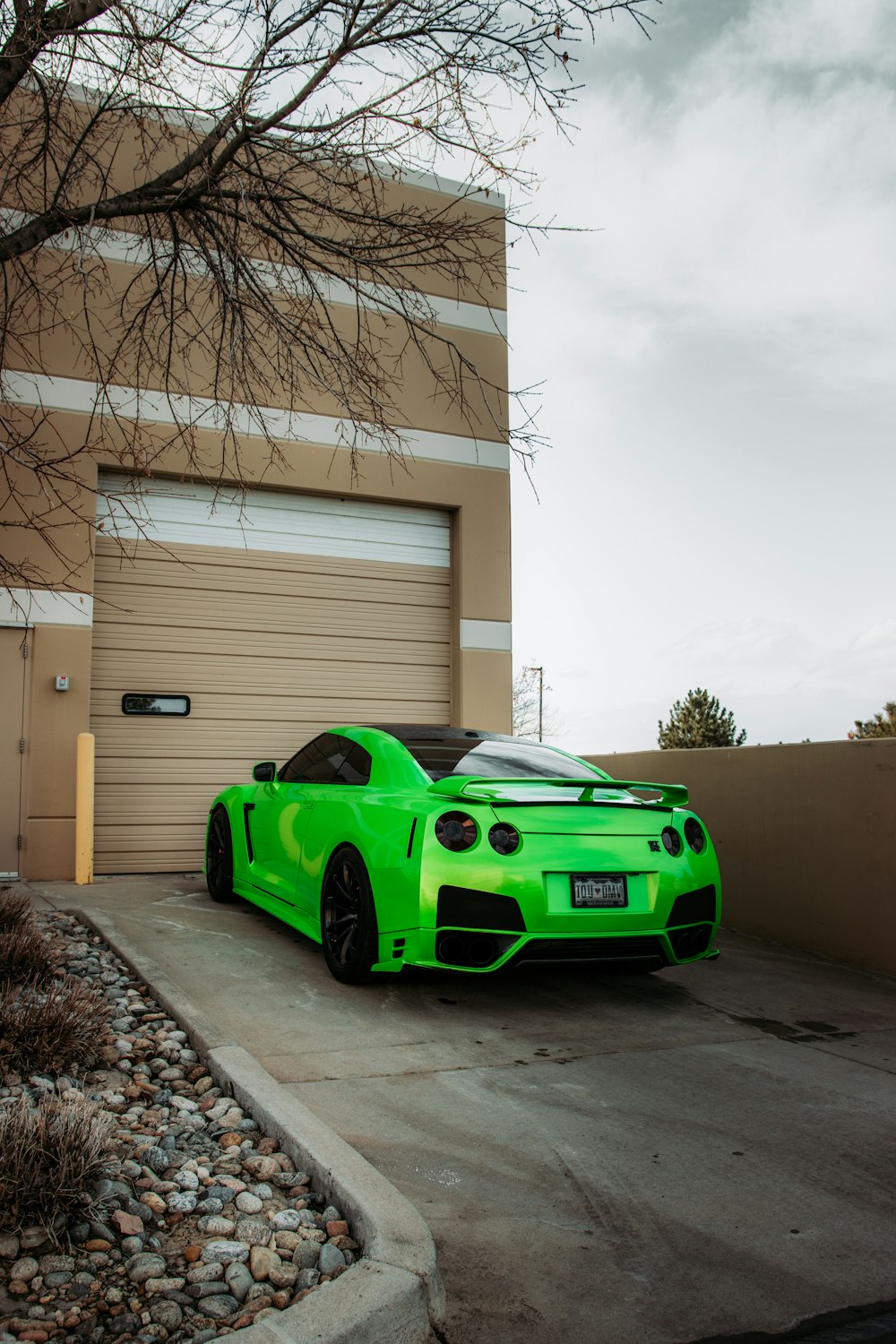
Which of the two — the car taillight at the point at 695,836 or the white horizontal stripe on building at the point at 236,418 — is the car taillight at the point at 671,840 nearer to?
the car taillight at the point at 695,836

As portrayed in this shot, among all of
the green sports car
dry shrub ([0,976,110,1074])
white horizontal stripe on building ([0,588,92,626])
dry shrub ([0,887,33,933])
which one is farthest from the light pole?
dry shrub ([0,976,110,1074])

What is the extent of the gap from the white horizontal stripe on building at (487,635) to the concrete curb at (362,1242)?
781cm

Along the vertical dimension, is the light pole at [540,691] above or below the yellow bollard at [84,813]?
above

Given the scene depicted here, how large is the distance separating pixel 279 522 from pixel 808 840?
6200mm

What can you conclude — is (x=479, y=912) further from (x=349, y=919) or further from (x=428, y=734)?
(x=428, y=734)

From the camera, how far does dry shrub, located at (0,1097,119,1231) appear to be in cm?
258

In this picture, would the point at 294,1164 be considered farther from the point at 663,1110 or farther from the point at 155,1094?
the point at 663,1110

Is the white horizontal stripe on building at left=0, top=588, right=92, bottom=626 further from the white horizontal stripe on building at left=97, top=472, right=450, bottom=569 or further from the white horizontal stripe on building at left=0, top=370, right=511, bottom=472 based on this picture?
the white horizontal stripe on building at left=0, top=370, right=511, bottom=472

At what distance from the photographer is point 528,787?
5.01 meters

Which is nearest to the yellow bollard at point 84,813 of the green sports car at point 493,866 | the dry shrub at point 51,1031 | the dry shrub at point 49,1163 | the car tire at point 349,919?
the green sports car at point 493,866

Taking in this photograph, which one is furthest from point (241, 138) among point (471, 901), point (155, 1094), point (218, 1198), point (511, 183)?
point (218, 1198)

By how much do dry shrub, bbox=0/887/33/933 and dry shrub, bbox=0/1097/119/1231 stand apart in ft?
10.00

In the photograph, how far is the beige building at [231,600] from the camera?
935cm

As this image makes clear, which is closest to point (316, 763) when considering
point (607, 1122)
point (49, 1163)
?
point (607, 1122)
